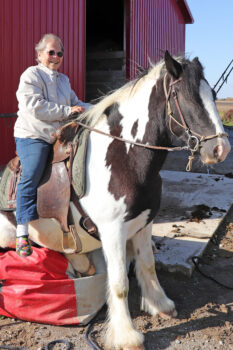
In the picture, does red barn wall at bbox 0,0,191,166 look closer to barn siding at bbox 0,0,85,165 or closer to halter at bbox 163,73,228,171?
barn siding at bbox 0,0,85,165

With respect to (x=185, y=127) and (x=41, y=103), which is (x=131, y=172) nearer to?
(x=185, y=127)

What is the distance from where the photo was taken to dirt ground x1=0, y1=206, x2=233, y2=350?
2.52 meters

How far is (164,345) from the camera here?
8.20 ft

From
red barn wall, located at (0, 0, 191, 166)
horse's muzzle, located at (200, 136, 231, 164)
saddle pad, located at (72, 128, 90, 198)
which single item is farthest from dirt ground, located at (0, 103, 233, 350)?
red barn wall, located at (0, 0, 191, 166)

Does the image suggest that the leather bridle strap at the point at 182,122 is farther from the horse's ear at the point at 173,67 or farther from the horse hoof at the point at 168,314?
the horse hoof at the point at 168,314

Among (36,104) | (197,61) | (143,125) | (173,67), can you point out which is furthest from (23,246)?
(197,61)

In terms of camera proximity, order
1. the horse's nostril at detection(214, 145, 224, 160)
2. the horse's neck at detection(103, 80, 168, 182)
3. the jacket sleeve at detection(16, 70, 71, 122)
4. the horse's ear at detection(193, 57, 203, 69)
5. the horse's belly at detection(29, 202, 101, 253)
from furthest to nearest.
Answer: the horse's belly at detection(29, 202, 101, 253), the jacket sleeve at detection(16, 70, 71, 122), the horse's neck at detection(103, 80, 168, 182), the horse's ear at detection(193, 57, 203, 69), the horse's nostril at detection(214, 145, 224, 160)

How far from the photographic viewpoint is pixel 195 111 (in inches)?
81.8

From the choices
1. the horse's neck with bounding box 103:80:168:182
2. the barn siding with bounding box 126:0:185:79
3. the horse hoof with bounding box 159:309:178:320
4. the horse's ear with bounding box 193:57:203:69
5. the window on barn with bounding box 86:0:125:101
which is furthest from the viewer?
the window on barn with bounding box 86:0:125:101

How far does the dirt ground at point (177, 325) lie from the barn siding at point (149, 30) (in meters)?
4.49

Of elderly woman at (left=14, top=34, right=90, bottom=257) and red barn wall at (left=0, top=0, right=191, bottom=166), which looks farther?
red barn wall at (left=0, top=0, right=191, bottom=166)

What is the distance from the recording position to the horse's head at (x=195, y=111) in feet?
6.73

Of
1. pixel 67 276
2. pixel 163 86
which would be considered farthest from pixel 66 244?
pixel 163 86

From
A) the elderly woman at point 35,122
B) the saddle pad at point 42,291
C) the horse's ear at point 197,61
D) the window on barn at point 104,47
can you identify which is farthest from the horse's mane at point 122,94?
the window on barn at point 104,47
